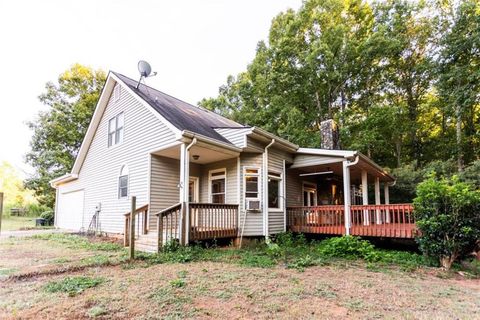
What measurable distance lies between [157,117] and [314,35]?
15.0 metres

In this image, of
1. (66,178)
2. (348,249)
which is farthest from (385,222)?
(66,178)

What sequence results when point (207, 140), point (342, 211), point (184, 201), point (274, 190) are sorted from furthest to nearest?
point (274, 190), point (342, 211), point (207, 140), point (184, 201)

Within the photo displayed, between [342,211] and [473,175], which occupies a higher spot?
[473,175]

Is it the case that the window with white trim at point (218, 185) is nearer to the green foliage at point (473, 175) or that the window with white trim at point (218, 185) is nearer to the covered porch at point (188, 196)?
the covered porch at point (188, 196)

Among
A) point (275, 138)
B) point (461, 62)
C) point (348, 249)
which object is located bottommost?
point (348, 249)

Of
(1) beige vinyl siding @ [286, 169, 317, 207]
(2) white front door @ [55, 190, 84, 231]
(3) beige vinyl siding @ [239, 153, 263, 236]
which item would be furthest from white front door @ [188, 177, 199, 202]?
(2) white front door @ [55, 190, 84, 231]

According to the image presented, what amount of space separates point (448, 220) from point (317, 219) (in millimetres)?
4174

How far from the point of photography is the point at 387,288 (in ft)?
15.1

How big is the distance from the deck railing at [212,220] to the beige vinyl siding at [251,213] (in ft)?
1.15

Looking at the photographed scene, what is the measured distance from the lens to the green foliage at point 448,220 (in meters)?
6.13

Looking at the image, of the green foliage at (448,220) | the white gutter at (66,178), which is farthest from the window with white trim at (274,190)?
the white gutter at (66,178)

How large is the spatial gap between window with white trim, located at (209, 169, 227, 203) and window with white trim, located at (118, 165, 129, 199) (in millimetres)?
3186

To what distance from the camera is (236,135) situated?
9.18 metres

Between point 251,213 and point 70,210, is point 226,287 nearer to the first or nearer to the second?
point 251,213
